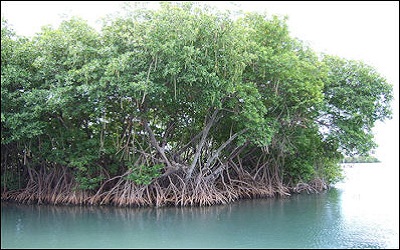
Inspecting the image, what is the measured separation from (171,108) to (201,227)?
3.61 meters

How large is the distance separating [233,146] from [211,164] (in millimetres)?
913

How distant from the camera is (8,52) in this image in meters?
8.87

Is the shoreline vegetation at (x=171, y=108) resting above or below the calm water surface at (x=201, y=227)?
above

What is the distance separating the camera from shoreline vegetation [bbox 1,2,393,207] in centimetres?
815

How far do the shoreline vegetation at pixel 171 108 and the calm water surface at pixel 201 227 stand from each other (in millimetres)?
1037

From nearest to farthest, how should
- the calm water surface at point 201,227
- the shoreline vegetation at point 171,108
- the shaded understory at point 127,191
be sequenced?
1. the calm water surface at point 201,227
2. the shoreline vegetation at point 171,108
3. the shaded understory at point 127,191

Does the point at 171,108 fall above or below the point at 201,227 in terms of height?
above

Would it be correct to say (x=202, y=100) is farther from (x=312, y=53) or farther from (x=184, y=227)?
(x=312, y=53)

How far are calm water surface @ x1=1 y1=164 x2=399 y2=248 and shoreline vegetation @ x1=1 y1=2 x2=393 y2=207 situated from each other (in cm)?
104

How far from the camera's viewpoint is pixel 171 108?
32.6 feet

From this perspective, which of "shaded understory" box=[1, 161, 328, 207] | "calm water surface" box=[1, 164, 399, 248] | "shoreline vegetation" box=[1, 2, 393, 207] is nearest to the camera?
"calm water surface" box=[1, 164, 399, 248]

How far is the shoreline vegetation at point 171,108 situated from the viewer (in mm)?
8148

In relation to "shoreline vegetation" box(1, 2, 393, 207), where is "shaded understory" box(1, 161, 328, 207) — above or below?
below

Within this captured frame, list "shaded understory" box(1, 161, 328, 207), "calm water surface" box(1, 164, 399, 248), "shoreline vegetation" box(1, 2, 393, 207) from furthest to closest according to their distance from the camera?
"shaded understory" box(1, 161, 328, 207) < "shoreline vegetation" box(1, 2, 393, 207) < "calm water surface" box(1, 164, 399, 248)
